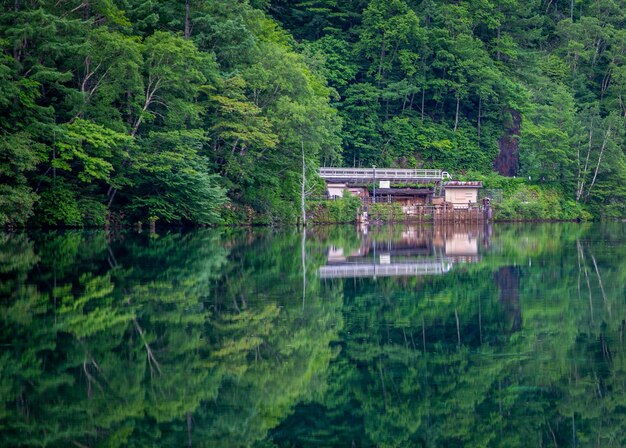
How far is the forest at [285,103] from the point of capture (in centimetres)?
3434

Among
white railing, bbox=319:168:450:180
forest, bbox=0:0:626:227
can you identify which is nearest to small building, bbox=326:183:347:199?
white railing, bbox=319:168:450:180

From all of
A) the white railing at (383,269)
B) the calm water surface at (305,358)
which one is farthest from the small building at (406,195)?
the calm water surface at (305,358)

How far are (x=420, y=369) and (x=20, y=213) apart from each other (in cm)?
2559

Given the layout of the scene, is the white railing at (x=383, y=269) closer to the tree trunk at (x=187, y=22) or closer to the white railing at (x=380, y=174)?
the tree trunk at (x=187, y=22)

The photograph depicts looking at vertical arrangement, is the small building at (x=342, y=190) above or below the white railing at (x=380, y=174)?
below

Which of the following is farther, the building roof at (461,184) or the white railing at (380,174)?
the building roof at (461,184)

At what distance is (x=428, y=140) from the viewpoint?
212ft

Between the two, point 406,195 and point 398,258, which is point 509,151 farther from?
point 398,258

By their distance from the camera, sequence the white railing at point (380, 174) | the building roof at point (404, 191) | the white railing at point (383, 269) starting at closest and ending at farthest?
the white railing at point (383, 269) → the white railing at point (380, 174) → the building roof at point (404, 191)

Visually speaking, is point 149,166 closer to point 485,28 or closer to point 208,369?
point 208,369

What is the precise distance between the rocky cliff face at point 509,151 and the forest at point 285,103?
135 mm

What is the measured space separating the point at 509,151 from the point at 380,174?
16.1m

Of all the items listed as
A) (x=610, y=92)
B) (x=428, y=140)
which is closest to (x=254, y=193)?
(x=428, y=140)

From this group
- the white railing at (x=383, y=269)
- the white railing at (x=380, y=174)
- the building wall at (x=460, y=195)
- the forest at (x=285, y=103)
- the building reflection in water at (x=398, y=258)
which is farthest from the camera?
the building wall at (x=460, y=195)
